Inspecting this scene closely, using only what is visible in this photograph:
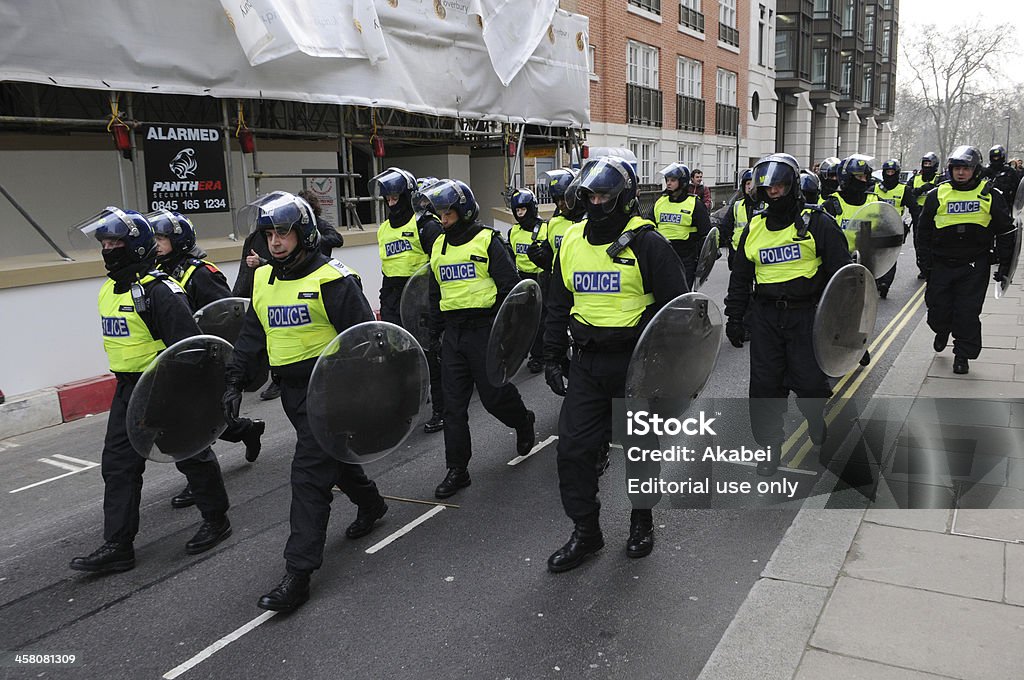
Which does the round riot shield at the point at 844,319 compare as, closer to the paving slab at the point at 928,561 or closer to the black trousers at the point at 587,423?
the paving slab at the point at 928,561

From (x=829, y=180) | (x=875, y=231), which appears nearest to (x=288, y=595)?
(x=875, y=231)

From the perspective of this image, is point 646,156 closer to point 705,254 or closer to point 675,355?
point 705,254

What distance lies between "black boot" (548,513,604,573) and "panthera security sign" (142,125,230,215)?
7458 mm

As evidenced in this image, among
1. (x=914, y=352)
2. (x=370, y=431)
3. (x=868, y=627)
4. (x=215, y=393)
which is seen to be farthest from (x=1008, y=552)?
(x=914, y=352)

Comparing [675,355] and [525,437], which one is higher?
[675,355]

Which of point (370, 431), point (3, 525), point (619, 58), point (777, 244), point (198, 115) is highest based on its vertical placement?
point (619, 58)

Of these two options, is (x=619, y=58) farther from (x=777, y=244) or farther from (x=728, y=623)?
(x=728, y=623)

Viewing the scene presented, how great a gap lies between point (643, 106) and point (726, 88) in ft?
26.9

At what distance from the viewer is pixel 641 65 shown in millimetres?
24344

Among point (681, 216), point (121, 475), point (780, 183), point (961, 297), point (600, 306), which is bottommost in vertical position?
point (121, 475)

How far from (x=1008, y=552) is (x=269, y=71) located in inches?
376

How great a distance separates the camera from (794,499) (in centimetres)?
484

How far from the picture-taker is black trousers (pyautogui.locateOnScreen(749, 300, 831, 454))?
16.0 feet

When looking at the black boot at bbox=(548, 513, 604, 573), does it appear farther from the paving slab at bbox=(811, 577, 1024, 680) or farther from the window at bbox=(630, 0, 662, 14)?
the window at bbox=(630, 0, 662, 14)
